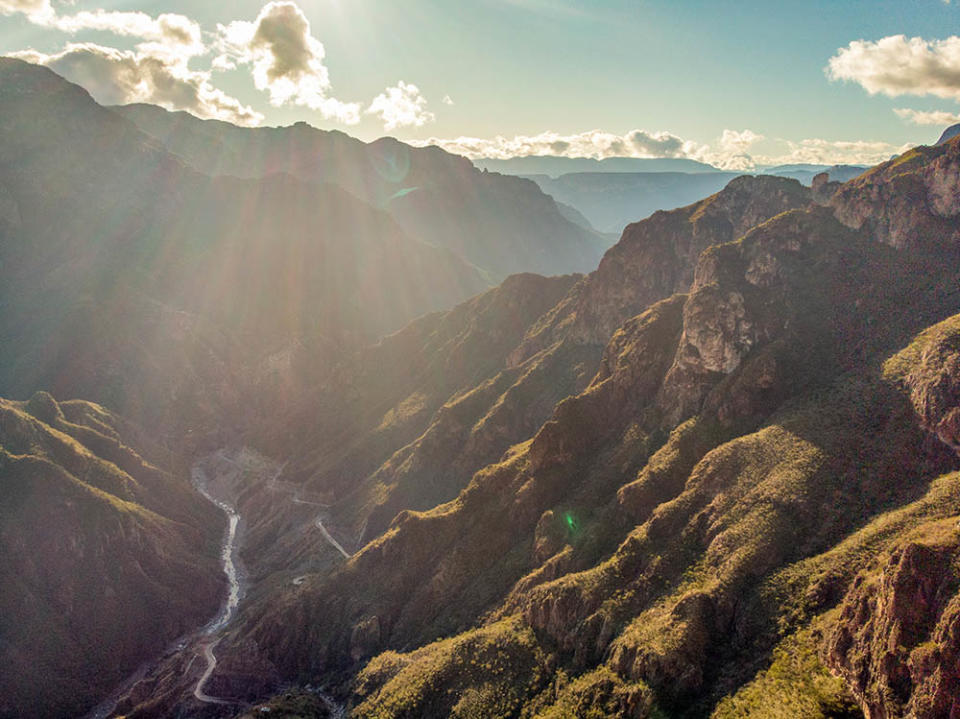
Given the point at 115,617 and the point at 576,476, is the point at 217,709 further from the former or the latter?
the point at 576,476

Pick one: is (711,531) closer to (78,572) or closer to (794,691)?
→ (794,691)

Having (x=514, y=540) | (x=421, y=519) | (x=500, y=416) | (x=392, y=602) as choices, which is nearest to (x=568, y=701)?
(x=514, y=540)

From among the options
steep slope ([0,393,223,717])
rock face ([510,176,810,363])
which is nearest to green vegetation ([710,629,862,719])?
steep slope ([0,393,223,717])

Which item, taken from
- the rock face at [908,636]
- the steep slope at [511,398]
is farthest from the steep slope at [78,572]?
the rock face at [908,636]

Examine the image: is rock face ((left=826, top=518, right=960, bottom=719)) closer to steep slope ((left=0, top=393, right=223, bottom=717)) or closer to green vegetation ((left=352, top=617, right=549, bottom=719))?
green vegetation ((left=352, top=617, right=549, bottom=719))

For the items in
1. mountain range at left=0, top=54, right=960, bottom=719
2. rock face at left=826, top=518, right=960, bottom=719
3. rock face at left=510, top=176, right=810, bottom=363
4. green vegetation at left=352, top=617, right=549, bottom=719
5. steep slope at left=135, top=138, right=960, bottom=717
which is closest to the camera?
rock face at left=826, top=518, right=960, bottom=719

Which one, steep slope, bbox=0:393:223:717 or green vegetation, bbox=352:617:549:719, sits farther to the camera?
steep slope, bbox=0:393:223:717
